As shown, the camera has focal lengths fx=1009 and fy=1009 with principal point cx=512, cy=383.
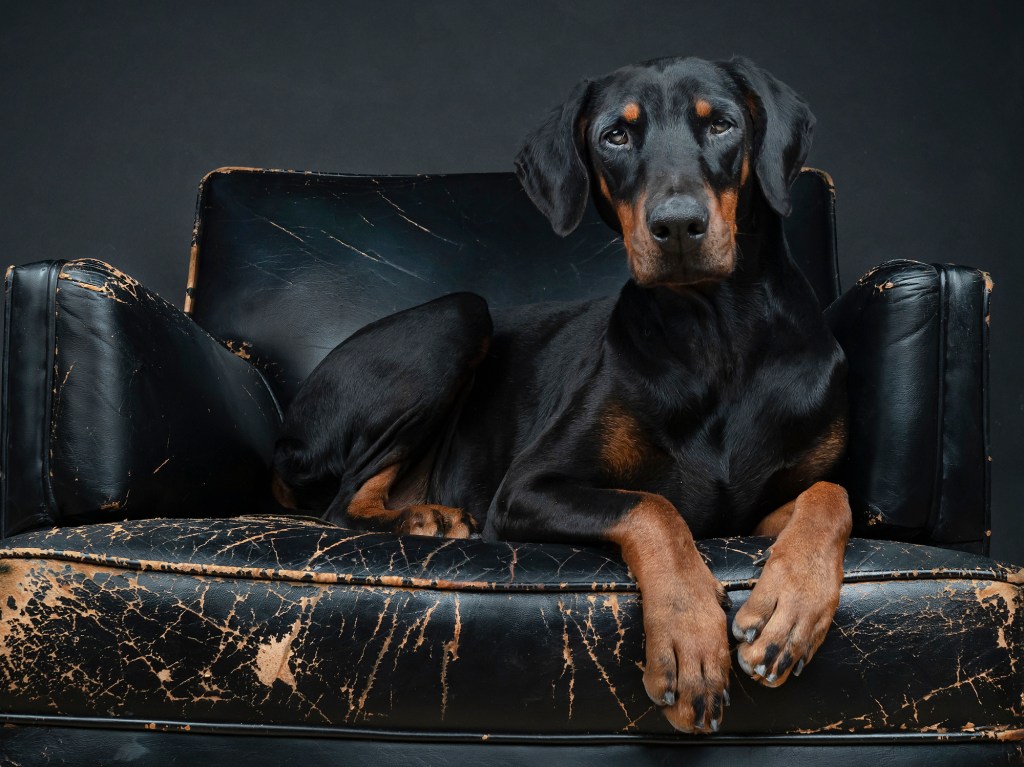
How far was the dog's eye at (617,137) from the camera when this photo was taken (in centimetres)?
202

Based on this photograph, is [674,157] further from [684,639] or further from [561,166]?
[684,639]

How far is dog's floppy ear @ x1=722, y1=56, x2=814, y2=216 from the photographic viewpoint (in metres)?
1.96

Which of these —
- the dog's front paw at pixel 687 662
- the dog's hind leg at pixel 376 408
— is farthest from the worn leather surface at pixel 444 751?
the dog's hind leg at pixel 376 408

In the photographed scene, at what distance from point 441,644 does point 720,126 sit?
112cm

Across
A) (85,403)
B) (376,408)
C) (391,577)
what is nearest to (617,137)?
(376,408)

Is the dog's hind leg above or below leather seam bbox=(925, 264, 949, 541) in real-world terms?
below

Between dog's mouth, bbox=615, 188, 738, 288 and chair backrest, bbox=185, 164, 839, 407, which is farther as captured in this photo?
chair backrest, bbox=185, 164, 839, 407

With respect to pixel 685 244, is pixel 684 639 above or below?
below

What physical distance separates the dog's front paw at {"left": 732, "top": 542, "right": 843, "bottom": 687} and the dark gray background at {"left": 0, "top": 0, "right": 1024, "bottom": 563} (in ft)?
8.35

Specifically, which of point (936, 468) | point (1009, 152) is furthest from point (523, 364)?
point (1009, 152)

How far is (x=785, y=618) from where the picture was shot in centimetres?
144

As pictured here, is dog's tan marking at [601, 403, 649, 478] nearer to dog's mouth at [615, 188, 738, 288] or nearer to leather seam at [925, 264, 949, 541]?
dog's mouth at [615, 188, 738, 288]

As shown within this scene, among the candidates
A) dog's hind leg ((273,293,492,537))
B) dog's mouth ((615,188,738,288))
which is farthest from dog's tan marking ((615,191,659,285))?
dog's hind leg ((273,293,492,537))

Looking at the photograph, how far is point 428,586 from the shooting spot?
1.51 meters
